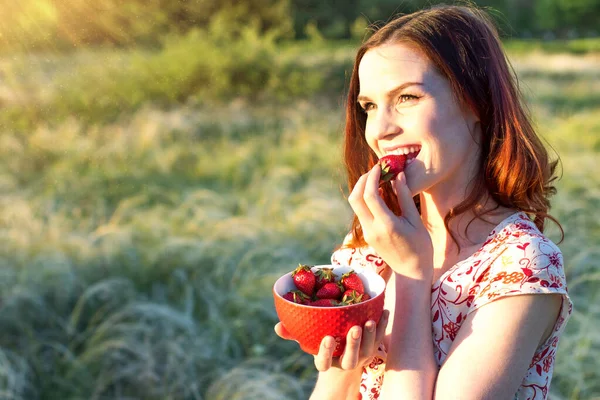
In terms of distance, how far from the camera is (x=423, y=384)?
1317mm

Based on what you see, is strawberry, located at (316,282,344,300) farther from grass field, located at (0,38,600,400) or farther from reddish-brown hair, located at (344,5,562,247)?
grass field, located at (0,38,600,400)

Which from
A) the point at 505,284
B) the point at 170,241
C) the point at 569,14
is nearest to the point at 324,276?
the point at 505,284

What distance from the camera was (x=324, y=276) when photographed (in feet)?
4.76

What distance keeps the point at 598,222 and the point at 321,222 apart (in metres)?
2.00

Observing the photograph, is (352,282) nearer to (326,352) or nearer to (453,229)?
(326,352)

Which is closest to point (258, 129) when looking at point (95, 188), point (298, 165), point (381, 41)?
point (298, 165)

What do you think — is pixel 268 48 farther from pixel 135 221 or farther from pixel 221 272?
pixel 221 272

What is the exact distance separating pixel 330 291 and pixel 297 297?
8cm

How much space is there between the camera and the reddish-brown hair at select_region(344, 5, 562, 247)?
4.72 ft

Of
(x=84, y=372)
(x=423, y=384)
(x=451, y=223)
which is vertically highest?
(x=451, y=223)

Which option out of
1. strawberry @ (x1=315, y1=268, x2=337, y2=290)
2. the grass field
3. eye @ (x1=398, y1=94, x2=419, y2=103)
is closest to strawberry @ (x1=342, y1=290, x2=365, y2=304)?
strawberry @ (x1=315, y1=268, x2=337, y2=290)

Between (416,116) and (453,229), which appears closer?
(416,116)

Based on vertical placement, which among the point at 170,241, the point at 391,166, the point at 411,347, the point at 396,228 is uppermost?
the point at 391,166

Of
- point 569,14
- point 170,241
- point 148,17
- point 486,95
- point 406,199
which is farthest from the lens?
point 569,14
